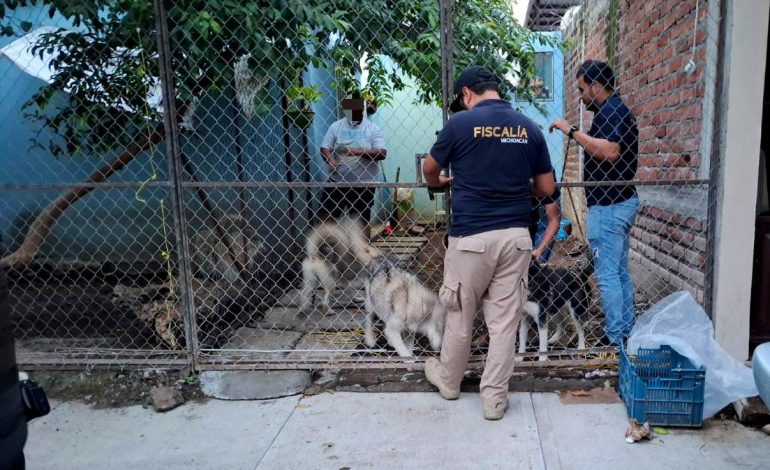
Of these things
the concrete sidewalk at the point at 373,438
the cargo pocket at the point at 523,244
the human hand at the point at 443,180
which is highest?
the human hand at the point at 443,180

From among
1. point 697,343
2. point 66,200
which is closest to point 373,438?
point 697,343

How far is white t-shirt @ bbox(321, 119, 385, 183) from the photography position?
5637 millimetres

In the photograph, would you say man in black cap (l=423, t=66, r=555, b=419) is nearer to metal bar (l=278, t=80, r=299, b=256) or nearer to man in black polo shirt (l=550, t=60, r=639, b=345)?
man in black polo shirt (l=550, t=60, r=639, b=345)

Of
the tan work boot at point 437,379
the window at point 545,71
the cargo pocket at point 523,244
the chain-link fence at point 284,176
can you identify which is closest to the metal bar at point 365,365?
the chain-link fence at point 284,176

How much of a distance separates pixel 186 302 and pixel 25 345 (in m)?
1.50

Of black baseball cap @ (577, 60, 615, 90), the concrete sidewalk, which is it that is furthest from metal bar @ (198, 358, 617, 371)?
black baseball cap @ (577, 60, 615, 90)

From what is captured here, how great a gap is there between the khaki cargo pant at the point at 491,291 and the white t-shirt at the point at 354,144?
2522mm

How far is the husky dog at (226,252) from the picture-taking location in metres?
5.46

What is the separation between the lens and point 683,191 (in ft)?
12.9

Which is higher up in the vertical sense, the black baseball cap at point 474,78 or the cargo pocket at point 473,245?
the black baseball cap at point 474,78

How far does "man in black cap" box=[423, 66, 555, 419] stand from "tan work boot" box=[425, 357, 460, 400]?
23 cm

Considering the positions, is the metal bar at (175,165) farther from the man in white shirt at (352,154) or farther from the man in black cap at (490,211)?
the man in white shirt at (352,154)

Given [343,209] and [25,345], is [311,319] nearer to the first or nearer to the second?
[343,209]

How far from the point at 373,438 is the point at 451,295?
0.88m
